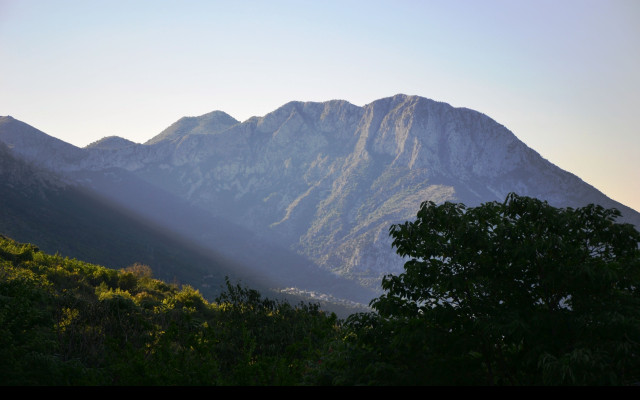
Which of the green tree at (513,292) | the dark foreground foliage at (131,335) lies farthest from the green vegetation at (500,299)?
the dark foreground foliage at (131,335)

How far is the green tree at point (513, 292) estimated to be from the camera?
8.30 meters

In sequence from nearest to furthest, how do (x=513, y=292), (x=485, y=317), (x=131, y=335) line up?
(x=485, y=317) < (x=513, y=292) < (x=131, y=335)

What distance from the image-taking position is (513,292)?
9477mm

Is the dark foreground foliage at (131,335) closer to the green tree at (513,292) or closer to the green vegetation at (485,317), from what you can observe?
the green vegetation at (485,317)

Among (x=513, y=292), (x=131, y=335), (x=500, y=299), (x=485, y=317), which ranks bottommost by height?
(x=131, y=335)

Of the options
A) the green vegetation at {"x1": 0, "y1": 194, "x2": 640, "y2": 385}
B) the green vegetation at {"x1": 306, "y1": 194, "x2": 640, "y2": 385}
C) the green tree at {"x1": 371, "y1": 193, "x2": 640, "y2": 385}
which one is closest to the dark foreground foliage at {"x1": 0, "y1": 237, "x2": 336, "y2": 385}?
the green vegetation at {"x1": 0, "y1": 194, "x2": 640, "y2": 385}

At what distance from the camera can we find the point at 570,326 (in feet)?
27.9

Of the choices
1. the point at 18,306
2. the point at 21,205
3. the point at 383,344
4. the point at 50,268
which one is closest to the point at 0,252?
the point at 50,268

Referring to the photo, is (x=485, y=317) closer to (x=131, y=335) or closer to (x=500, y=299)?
(x=500, y=299)

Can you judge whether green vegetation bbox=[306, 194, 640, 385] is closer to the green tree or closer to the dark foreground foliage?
the green tree

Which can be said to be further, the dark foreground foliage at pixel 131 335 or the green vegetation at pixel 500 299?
the dark foreground foliage at pixel 131 335

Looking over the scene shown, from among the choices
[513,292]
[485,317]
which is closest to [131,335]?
[485,317]

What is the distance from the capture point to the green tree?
830 centimetres

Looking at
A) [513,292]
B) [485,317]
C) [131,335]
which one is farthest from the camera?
[131,335]
